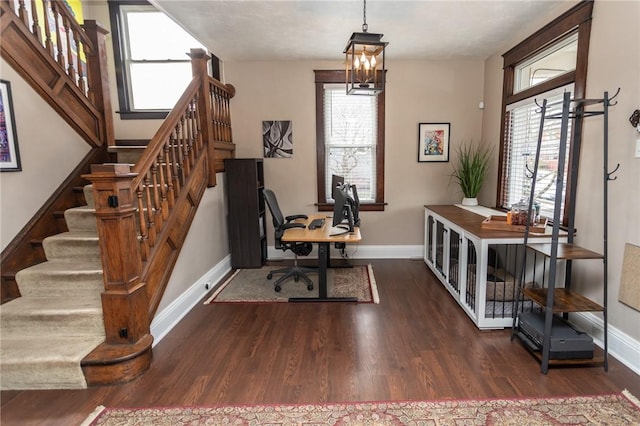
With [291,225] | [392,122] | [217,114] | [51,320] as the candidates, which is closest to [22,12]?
[217,114]

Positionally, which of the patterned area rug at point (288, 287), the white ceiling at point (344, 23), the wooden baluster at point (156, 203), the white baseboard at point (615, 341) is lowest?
the patterned area rug at point (288, 287)

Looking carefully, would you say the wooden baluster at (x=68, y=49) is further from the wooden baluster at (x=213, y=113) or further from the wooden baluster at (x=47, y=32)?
the wooden baluster at (x=213, y=113)

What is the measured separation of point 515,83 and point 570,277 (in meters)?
2.35

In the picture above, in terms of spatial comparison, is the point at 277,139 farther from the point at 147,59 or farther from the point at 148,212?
the point at 148,212

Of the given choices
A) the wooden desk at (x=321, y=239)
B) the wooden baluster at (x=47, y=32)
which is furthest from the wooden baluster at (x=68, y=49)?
the wooden desk at (x=321, y=239)

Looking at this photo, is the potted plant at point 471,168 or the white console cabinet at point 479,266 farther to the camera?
the potted plant at point 471,168

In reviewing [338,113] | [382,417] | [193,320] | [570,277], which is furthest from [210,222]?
[570,277]

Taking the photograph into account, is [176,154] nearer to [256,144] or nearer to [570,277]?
[256,144]

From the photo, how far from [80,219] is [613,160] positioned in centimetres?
431

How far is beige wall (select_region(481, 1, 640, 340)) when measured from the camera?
2.11 metres

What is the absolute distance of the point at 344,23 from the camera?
3.15 metres

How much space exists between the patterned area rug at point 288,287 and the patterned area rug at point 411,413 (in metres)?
1.45

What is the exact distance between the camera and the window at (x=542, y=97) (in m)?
2.57

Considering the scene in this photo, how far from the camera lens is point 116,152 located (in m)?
3.44
